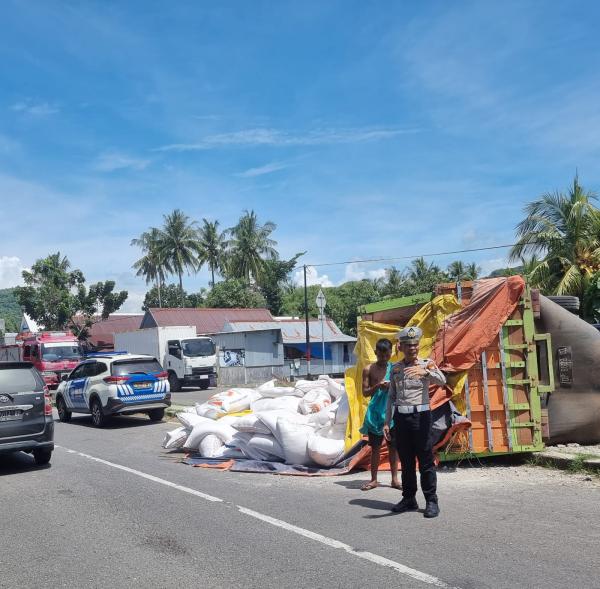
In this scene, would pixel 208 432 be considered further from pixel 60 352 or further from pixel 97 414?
pixel 60 352

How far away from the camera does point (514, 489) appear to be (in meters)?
7.28

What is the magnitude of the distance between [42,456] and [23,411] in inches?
39.2

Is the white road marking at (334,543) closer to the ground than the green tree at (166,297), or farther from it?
closer to the ground

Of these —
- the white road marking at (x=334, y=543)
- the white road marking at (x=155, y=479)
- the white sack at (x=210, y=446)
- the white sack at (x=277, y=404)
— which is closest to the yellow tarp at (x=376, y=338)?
the white sack at (x=277, y=404)

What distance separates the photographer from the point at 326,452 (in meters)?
8.80

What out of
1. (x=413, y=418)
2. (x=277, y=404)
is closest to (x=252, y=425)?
(x=277, y=404)

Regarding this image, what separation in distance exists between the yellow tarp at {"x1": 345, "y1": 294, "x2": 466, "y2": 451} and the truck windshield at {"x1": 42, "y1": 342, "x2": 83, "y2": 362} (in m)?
23.2

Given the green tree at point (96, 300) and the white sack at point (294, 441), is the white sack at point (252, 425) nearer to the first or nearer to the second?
the white sack at point (294, 441)

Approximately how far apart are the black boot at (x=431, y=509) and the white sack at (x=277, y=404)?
452cm

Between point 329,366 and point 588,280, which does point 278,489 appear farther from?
point 329,366

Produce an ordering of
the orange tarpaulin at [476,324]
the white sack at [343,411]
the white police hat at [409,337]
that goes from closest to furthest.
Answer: the white police hat at [409,337]
the orange tarpaulin at [476,324]
the white sack at [343,411]

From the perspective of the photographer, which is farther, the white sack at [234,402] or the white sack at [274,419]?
the white sack at [234,402]

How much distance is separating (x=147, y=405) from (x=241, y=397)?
397 cm

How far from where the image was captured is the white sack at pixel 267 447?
9469mm
